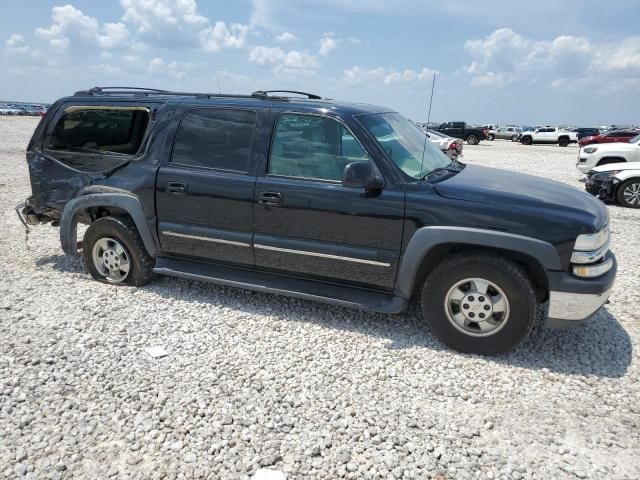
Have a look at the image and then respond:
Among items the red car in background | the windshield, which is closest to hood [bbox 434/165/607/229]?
the windshield

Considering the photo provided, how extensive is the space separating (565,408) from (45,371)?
11.7ft

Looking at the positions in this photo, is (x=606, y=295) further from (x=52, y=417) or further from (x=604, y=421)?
(x=52, y=417)

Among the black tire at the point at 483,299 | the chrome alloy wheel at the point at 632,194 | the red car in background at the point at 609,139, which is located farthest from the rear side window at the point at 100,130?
the red car in background at the point at 609,139

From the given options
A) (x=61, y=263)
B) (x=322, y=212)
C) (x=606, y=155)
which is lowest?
(x=61, y=263)

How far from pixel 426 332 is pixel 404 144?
1.65m

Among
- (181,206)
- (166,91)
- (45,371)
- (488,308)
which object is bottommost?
(45,371)

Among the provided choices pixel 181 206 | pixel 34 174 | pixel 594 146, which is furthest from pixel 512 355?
pixel 594 146

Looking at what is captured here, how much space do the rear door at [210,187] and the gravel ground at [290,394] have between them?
63cm

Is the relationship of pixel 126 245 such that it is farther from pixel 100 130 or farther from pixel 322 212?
pixel 322 212

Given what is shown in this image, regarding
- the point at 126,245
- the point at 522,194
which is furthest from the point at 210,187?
the point at 522,194

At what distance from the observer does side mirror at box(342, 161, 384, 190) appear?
354 cm

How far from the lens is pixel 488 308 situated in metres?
3.56

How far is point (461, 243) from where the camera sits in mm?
3543

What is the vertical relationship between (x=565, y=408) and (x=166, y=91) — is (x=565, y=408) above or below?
below
